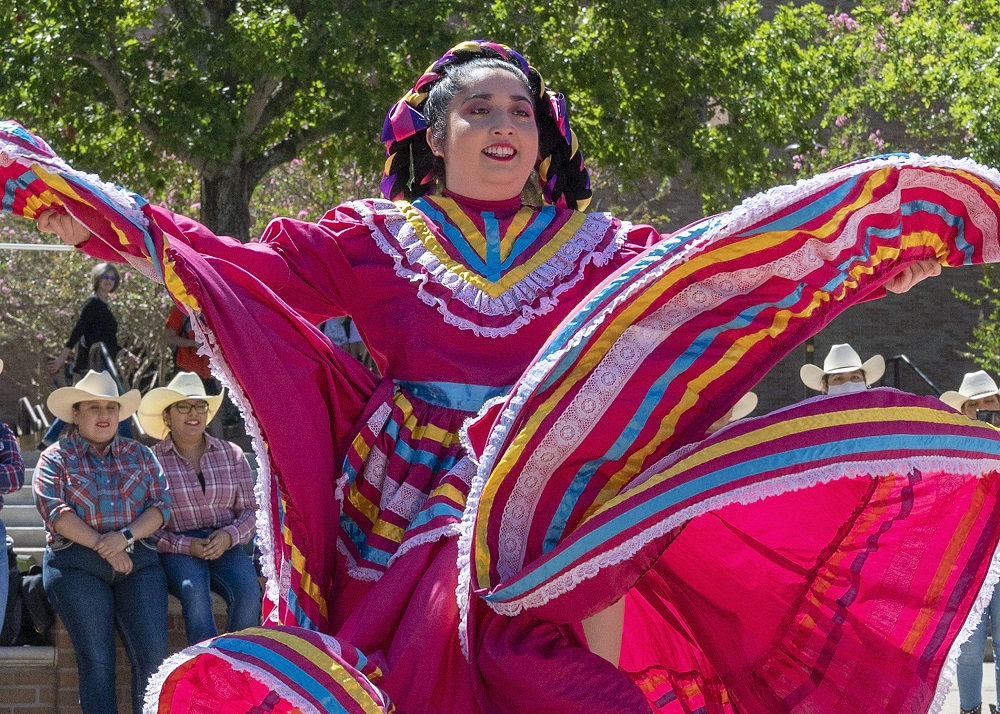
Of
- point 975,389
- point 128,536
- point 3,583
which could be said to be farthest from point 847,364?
point 3,583

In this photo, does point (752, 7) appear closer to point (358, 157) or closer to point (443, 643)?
point (358, 157)

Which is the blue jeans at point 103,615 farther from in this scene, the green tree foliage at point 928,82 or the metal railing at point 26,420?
the green tree foliage at point 928,82

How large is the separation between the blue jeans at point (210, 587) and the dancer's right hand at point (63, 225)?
2714mm

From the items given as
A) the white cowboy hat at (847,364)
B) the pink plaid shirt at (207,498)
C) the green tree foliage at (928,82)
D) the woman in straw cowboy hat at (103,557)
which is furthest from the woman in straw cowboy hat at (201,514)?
the green tree foliage at (928,82)

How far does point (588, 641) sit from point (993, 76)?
11.0 m

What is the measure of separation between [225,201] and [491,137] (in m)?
7.31

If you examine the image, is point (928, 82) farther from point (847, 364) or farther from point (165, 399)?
point (165, 399)

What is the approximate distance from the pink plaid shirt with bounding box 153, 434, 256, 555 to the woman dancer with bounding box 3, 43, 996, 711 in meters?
2.49

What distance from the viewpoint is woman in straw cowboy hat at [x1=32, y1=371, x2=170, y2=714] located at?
16.3 feet

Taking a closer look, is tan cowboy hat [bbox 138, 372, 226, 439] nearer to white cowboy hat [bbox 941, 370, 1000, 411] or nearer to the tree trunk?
white cowboy hat [bbox 941, 370, 1000, 411]

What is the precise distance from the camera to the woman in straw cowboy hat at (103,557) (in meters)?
4.98

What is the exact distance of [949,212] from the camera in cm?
254

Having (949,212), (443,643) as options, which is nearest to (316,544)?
(443,643)

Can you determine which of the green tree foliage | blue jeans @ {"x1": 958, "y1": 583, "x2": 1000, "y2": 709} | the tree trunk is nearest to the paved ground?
blue jeans @ {"x1": 958, "y1": 583, "x2": 1000, "y2": 709}
